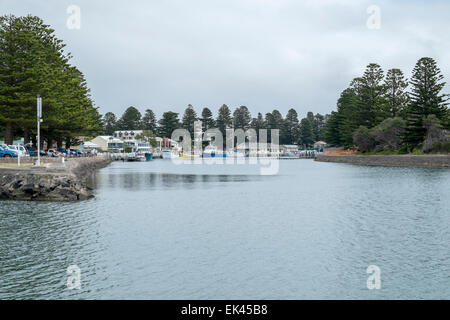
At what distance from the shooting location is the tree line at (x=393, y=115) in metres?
79.0

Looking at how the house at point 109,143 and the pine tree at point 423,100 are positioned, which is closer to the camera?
the pine tree at point 423,100

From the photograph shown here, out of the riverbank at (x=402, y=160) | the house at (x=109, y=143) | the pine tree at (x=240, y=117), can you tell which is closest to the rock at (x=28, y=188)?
the riverbank at (x=402, y=160)

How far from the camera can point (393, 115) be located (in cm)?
10062

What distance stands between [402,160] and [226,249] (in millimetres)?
71817

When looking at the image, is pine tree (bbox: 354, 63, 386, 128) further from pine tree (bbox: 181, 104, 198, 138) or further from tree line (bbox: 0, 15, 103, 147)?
pine tree (bbox: 181, 104, 198, 138)

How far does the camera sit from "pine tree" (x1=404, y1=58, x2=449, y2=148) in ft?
263

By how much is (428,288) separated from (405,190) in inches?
1173

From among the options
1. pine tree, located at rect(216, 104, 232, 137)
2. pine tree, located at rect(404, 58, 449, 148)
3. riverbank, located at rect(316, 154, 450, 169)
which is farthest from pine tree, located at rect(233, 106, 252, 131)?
pine tree, located at rect(404, 58, 449, 148)

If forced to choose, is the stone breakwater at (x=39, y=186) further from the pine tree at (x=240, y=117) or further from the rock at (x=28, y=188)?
the pine tree at (x=240, y=117)

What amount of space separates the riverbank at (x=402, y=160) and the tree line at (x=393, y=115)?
311cm

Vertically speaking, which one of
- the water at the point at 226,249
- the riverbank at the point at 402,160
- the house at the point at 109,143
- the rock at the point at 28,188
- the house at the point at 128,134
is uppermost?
the house at the point at 128,134

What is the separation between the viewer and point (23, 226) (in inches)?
911

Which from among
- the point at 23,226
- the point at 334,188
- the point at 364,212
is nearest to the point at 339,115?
the point at 334,188
